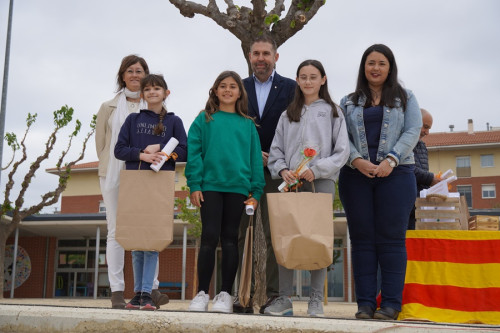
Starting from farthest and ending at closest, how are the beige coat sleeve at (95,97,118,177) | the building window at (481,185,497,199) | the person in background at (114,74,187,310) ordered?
1. the building window at (481,185,497,199)
2. the beige coat sleeve at (95,97,118,177)
3. the person in background at (114,74,187,310)

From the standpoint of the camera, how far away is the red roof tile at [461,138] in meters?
38.6

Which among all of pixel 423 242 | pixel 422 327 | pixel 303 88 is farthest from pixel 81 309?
pixel 423 242

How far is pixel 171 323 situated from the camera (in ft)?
10.3

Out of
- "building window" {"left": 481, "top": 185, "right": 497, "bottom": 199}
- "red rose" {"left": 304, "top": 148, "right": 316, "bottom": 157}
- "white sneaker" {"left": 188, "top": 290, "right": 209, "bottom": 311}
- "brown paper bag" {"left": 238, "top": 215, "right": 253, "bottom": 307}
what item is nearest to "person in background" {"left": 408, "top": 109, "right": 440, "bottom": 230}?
"red rose" {"left": 304, "top": 148, "right": 316, "bottom": 157}

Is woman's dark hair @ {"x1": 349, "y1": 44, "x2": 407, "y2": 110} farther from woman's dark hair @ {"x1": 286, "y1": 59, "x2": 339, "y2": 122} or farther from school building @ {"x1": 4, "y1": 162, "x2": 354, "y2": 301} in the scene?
school building @ {"x1": 4, "y1": 162, "x2": 354, "y2": 301}

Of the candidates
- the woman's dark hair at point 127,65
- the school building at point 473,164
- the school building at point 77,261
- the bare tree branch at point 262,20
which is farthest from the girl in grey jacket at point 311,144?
the school building at point 473,164

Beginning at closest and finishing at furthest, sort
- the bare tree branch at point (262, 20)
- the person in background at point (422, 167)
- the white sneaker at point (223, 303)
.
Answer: the white sneaker at point (223, 303) < the person in background at point (422, 167) < the bare tree branch at point (262, 20)

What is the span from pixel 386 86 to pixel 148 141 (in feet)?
6.59

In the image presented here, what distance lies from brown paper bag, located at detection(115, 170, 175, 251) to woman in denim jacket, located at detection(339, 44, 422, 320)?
1393mm

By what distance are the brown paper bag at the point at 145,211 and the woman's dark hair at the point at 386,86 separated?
168 centimetres

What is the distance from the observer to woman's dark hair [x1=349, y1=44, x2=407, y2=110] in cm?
427

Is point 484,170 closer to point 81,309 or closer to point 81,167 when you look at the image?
point 81,167

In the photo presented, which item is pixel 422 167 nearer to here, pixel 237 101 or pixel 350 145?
pixel 350 145

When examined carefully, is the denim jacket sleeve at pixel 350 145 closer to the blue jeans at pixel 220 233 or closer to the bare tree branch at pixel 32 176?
the blue jeans at pixel 220 233
